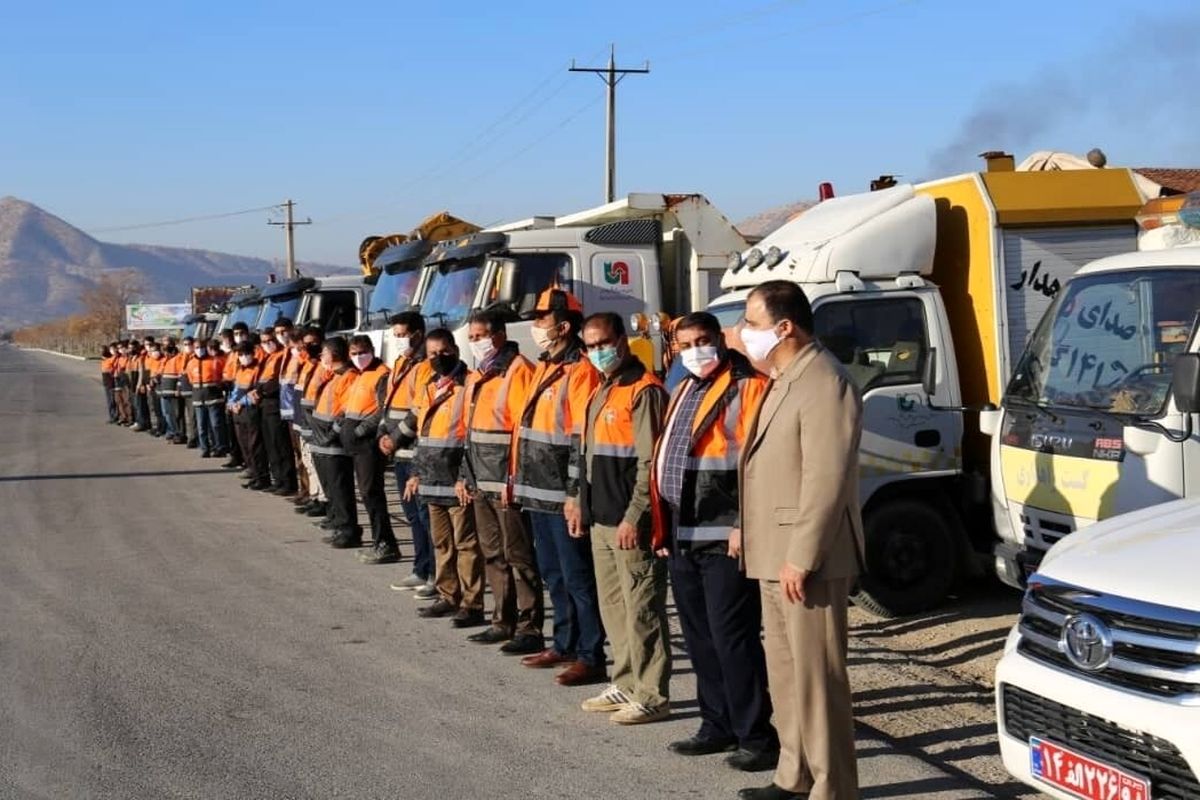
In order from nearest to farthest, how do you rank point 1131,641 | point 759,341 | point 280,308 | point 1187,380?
1. point 1131,641
2. point 759,341
3. point 1187,380
4. point 280,308

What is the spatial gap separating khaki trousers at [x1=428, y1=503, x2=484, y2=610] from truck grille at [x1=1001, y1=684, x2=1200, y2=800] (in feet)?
15.0

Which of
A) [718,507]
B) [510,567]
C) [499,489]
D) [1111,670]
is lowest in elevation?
[510,567]

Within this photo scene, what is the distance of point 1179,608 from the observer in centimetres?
418

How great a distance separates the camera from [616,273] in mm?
13500

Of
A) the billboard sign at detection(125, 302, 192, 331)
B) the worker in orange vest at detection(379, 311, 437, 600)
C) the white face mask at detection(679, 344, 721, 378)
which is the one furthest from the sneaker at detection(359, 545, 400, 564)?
the billboard sign at detection(125, 302, 192, 331)

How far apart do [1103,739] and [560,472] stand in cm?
362

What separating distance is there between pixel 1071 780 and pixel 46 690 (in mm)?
5368

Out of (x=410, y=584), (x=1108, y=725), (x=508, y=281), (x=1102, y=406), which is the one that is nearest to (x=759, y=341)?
(x=1108, y=725)

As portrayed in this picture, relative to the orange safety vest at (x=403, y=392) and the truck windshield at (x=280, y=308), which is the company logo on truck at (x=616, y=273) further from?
the truck windshield at (x=280, y=308)

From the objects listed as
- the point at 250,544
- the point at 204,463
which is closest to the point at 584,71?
the point at 204,463

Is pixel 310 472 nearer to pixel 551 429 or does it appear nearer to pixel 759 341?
pixel 551 429

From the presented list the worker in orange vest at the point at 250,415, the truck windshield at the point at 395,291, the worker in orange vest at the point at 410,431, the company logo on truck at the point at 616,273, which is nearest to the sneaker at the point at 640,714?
the worker in orange vest at the point at 410,431

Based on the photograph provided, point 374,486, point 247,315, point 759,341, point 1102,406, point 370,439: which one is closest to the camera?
point 759,341

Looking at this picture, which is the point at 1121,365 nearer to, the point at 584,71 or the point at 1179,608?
the point at 1179,608
